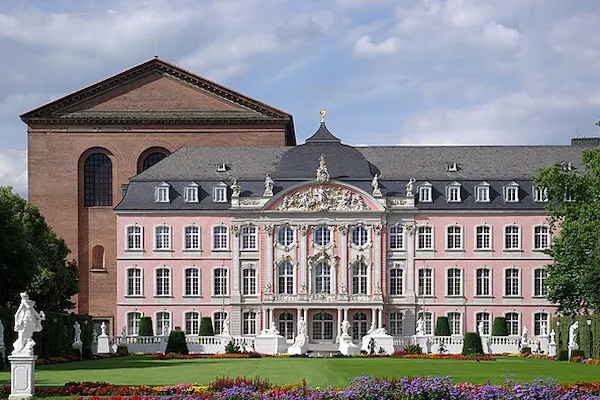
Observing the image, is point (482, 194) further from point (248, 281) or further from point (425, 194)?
point (248, 281)

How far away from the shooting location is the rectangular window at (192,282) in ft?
277

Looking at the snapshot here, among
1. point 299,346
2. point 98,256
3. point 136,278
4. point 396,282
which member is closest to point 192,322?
point 136,278

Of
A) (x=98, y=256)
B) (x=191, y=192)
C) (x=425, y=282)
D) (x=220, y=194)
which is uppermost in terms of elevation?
(x=191, y=192)

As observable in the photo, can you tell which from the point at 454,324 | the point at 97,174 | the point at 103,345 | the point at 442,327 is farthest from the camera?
the point at 97,174

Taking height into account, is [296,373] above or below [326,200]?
below

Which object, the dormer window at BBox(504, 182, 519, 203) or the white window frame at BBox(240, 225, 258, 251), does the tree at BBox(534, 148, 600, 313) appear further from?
the white window frame at BBox(240, 225, 258, 251)

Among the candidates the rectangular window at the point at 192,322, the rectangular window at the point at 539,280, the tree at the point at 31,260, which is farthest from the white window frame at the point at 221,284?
the rectangular window at the point at 539,280

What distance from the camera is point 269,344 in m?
74.2

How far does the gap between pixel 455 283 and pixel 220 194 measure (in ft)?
55.1

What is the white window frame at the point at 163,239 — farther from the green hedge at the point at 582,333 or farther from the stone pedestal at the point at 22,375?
the stone pedestal at the point at 22,375

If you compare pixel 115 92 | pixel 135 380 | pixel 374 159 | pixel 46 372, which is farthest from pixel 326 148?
pixel 135 380

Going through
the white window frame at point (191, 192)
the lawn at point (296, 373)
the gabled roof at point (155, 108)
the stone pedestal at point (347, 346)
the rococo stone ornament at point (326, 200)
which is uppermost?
the gabled roof at point (155, 108)

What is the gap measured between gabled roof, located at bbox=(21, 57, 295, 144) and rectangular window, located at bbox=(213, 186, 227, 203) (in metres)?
8.93

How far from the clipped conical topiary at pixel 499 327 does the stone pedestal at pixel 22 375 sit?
49.1m
